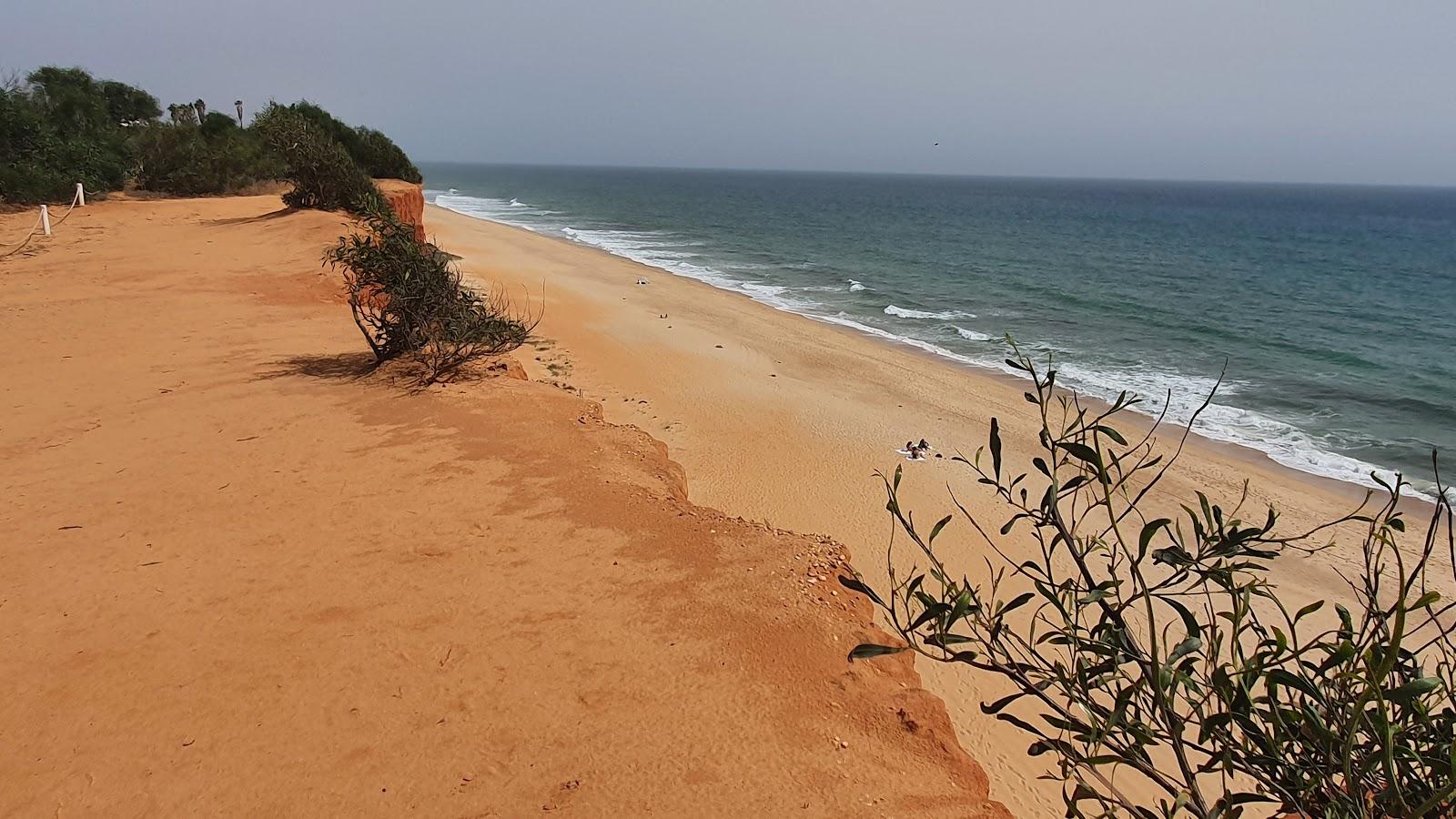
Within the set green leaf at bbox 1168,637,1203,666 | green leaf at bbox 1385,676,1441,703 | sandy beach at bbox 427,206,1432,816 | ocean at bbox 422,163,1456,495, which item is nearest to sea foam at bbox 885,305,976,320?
ocean at bbox 422,163,1456,495

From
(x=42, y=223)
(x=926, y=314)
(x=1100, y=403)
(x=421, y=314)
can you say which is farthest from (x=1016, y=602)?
(x=42, y=223)

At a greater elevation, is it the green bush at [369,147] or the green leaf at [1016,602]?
the green bush at [369,147]

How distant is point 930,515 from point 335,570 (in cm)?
706

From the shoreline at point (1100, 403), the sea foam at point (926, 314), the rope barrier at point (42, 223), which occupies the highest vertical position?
the rope barrier at point (42, 223)

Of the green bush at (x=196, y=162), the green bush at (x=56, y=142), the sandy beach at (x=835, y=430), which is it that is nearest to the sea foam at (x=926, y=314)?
the sandy beach at (x=835, y=430)

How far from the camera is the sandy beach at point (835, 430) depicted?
30.0 feet

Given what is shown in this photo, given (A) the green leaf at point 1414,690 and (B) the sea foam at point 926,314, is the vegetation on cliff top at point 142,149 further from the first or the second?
(A) the green leaf at point 1414,690

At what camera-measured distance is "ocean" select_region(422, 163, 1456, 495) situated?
53.9 ft

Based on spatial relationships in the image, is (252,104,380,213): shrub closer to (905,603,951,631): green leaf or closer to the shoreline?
the shoreline

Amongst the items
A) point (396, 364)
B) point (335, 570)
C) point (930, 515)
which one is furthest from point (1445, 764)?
point (396, 364)

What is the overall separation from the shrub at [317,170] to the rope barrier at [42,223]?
601 cm

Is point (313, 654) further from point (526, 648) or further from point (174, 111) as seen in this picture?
point (174, 111)

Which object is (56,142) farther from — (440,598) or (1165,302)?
(1165,302)

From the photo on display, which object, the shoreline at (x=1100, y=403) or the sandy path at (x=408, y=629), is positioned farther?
the shoreline at (x=1100, y=403)
